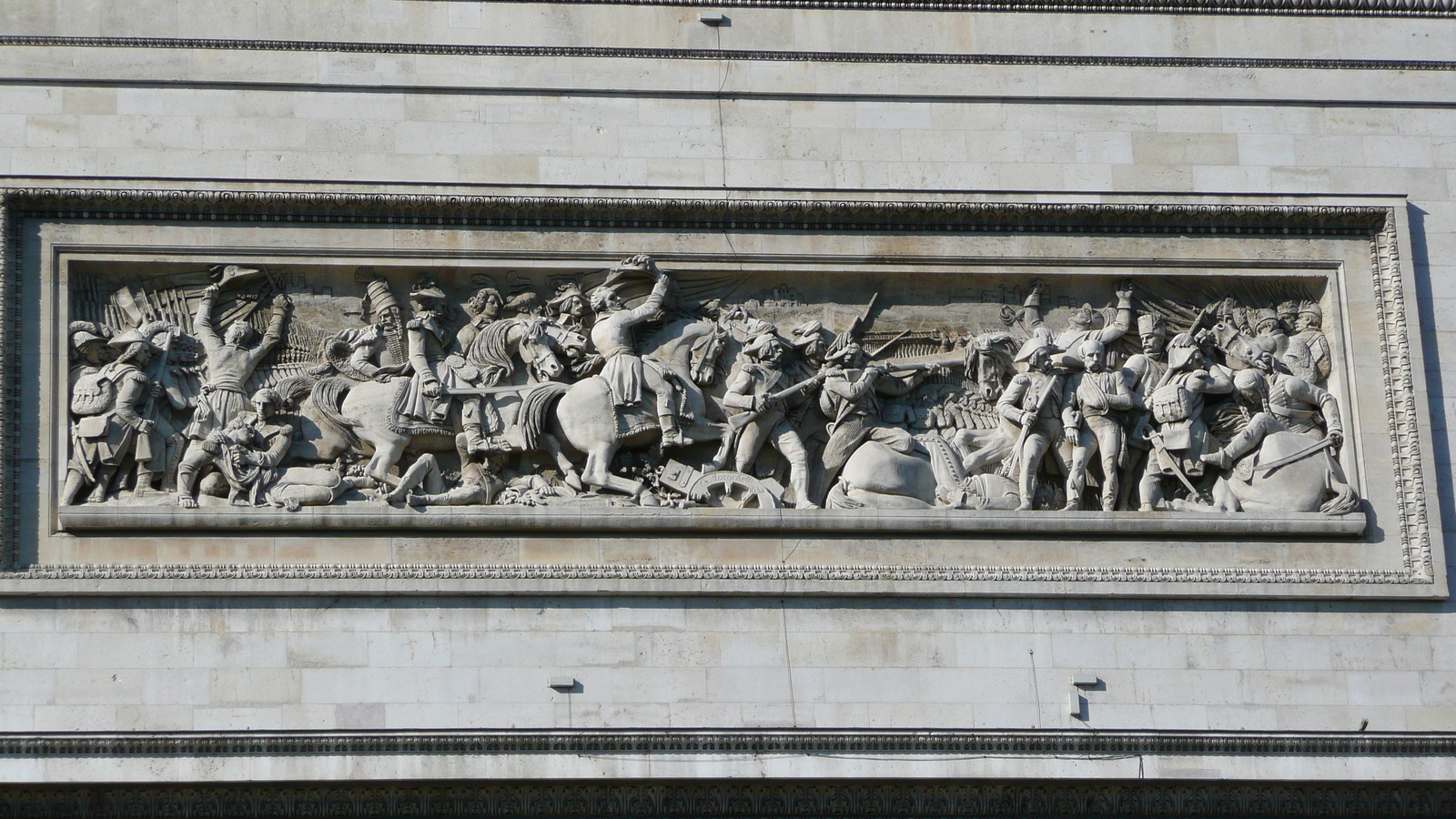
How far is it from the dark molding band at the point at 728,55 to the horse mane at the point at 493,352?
6.63 feet

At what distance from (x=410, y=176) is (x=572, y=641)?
350cm

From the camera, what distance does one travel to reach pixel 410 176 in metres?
17.7

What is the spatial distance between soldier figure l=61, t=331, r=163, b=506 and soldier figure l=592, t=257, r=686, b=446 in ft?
9.91

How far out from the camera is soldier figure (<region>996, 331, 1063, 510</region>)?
57.0 ft

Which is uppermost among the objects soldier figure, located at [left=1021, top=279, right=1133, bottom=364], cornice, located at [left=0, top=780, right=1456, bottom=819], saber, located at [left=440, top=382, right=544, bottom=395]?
soldier figure, located at [left=1021, top=279, right=1133, bottom=364]

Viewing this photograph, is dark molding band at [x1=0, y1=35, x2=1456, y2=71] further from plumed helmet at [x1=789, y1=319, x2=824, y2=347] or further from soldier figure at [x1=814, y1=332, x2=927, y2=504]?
soldier figure at [x1=814, y1=332, x2=927, y2=504]

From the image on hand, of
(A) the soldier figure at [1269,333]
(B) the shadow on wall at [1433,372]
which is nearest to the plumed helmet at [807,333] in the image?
(A) the soldier figure at [1269,333]

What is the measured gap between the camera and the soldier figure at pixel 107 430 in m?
16.8

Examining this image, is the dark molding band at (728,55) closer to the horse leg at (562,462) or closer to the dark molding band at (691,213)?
the dark molding band at (691,213)

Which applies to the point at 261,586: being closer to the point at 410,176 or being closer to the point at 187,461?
the point at 187,461

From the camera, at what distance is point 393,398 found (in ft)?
56.3

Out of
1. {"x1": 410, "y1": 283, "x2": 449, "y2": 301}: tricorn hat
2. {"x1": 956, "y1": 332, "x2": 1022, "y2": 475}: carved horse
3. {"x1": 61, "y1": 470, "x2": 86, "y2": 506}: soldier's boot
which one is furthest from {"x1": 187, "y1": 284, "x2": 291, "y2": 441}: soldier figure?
{"x1": 956, "y1": 332, "x2": 1022, "y2": 475}: carved horse

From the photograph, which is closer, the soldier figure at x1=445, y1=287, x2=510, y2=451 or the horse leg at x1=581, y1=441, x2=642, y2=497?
the horse leg at x1=581, y1=441, x2=642, y2=497

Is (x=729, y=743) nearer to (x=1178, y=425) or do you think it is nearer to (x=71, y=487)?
(x=1178, y=425)
